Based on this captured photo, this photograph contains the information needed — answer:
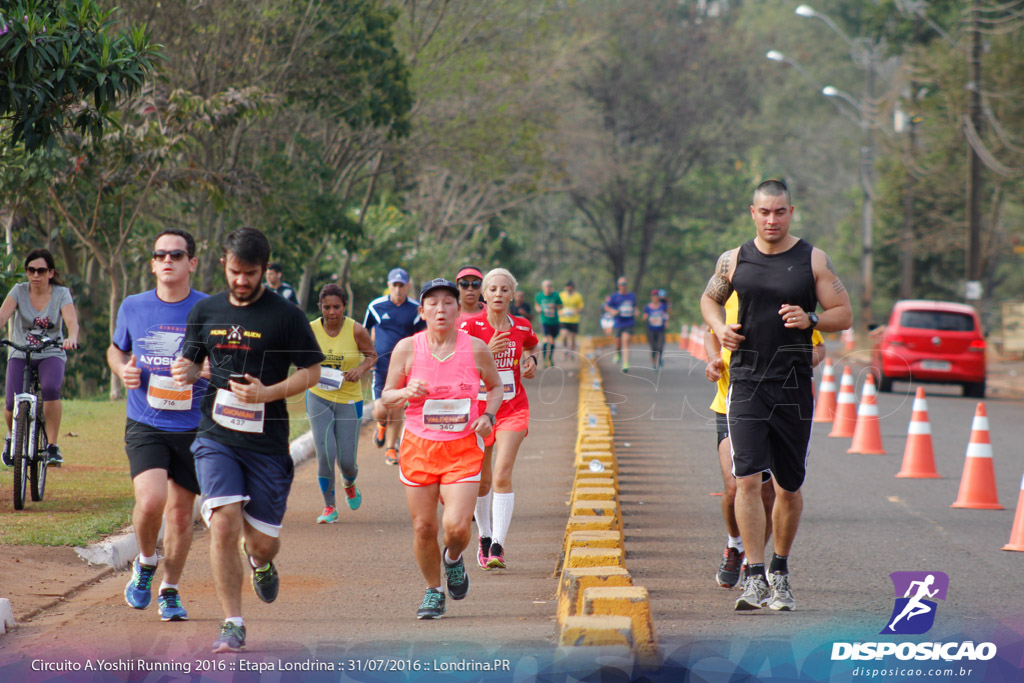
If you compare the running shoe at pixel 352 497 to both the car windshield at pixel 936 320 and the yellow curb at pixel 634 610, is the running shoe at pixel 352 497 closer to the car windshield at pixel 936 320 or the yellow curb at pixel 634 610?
the yellow curb at pixel 634 610

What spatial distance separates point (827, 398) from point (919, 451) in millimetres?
5389

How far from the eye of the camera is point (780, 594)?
267 inches

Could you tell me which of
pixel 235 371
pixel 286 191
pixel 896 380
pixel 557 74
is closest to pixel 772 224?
pixel 235 371

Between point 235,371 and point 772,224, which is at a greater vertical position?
point 772,224

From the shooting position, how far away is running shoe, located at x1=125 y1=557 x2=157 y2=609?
6570 millimetres

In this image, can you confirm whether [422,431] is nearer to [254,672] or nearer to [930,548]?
[254,672]

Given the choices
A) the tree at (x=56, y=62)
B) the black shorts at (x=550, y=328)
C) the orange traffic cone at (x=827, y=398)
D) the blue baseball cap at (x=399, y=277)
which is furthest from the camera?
the black shorts at (x=550, y=328)

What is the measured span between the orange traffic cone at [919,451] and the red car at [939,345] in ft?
35.2

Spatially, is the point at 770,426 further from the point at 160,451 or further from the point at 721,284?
the point at 160,451

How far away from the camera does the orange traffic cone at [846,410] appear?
54.1 ft

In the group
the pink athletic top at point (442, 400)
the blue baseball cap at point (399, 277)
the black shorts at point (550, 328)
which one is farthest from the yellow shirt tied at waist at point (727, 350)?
the black shorts at point (550, 328)

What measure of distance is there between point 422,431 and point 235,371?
1.05 meters

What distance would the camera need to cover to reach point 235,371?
5953 millimetres

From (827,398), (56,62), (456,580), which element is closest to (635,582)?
(456,580)
